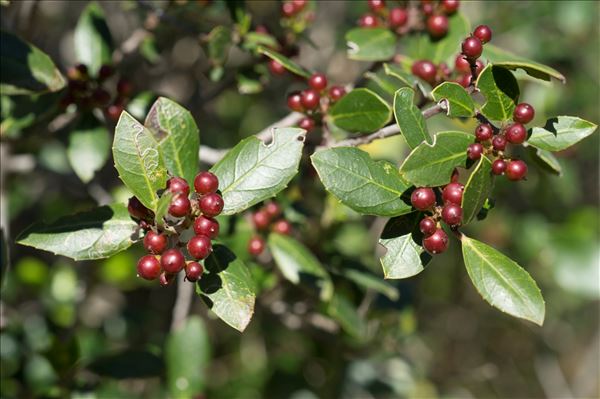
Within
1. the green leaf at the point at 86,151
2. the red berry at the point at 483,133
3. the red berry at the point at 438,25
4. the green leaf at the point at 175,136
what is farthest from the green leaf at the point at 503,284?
the green leaf at the point at 86,151

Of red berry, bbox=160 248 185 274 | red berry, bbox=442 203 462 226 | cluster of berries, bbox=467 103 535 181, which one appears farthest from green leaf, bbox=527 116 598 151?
red berry, bbox=160 248 185 274

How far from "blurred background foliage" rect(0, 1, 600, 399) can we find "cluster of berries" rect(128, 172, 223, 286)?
1.84 feet

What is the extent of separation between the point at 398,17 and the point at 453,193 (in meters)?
0.75

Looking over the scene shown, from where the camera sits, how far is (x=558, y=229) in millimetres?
3256

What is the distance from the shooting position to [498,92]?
4.45 feet

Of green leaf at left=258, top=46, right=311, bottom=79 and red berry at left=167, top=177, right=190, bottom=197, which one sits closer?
red berry at left=167, top=177, right=190, bottom=197

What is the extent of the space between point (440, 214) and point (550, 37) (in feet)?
8.35

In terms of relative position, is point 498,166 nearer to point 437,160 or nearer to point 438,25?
point 437,160

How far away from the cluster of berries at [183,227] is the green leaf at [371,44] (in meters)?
0.65

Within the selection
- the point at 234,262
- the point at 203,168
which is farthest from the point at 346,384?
the point at 234,262

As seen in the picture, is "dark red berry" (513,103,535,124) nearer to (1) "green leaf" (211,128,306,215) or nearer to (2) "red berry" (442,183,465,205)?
(2) "red berry" (442,183,465,205)

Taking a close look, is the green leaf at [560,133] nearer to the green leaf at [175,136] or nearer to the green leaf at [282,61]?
the green leaf at [282,61]

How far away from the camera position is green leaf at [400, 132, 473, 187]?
127cm

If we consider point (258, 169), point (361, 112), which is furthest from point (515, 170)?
point (258, 169)
